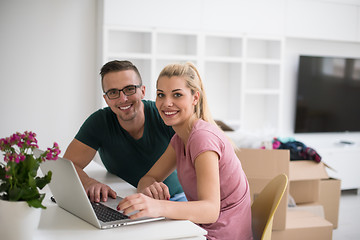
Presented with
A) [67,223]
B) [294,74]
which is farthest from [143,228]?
[294,74]

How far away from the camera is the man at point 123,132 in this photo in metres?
1.91

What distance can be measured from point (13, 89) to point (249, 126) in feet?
8.71

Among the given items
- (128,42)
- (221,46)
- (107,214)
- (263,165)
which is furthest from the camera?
(221,46)

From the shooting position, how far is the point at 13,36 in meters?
3.86

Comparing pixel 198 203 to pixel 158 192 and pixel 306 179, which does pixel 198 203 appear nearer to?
pixel 158 192

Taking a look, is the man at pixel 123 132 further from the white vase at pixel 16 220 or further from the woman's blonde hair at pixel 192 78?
the white vase at pixel 16 220

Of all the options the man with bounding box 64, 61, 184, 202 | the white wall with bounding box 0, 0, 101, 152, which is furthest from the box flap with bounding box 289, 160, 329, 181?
A: the white wall with bounding box 0, 0, 101, 152

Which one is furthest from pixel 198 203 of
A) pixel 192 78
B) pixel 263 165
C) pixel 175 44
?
pixel 175 44

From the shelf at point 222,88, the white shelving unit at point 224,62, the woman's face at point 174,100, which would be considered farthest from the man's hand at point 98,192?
the shelf at point 222,88

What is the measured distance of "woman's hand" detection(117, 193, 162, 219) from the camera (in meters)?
1.24

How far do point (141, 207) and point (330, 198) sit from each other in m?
2.62

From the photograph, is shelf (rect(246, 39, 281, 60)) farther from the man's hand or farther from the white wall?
the man's hand

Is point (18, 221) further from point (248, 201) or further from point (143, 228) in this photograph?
point (248, 201)

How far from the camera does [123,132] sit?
6.55 ft
